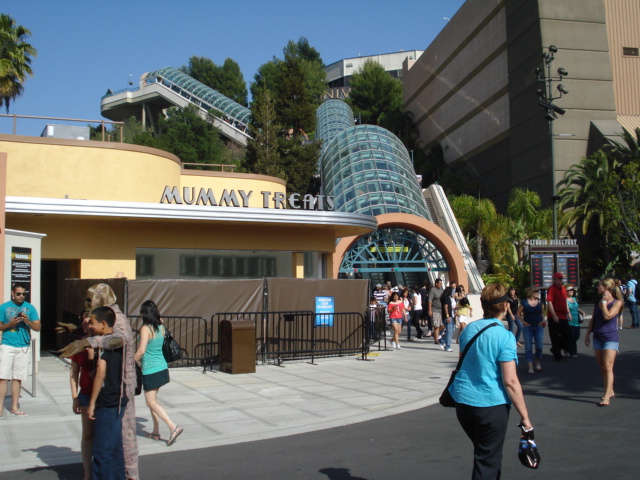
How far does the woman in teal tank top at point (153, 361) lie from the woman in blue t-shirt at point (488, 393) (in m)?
3.78

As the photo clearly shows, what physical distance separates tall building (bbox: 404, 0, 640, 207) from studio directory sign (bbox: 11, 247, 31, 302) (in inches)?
1129

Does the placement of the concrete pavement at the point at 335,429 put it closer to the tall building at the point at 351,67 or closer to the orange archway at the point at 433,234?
the orange archway at the point at 433,234

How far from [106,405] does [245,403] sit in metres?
4.78

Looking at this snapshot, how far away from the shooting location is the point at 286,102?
1902 inches

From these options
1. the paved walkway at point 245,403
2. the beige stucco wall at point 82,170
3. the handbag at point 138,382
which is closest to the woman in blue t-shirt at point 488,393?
the handbag at point 138,382

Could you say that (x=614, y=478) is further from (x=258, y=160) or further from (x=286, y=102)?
(x=286, y=102)

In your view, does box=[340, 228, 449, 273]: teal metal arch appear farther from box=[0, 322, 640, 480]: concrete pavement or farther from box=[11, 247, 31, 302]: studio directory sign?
box=[11, 247, 31, 302]: studio directory sign

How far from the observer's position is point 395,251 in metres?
28.9

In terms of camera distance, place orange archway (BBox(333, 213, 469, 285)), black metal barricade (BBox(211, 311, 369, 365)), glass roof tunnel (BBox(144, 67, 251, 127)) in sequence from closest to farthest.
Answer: black metal barricade (BBox(211, 311, 369, 365))
orange archway (BBox(333, 213, 469, 285))
glass roof tunnel (BBox(144, 67, 251, 127))

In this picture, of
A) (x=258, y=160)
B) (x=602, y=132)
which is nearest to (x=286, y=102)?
(x=258, y=160)

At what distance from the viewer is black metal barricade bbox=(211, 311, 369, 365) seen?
14.2 meters

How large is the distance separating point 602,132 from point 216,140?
102 ft

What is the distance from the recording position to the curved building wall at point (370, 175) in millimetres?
31391

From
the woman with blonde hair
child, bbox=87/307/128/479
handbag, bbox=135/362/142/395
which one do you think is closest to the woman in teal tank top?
handbag, bbox=135/362/142/395
